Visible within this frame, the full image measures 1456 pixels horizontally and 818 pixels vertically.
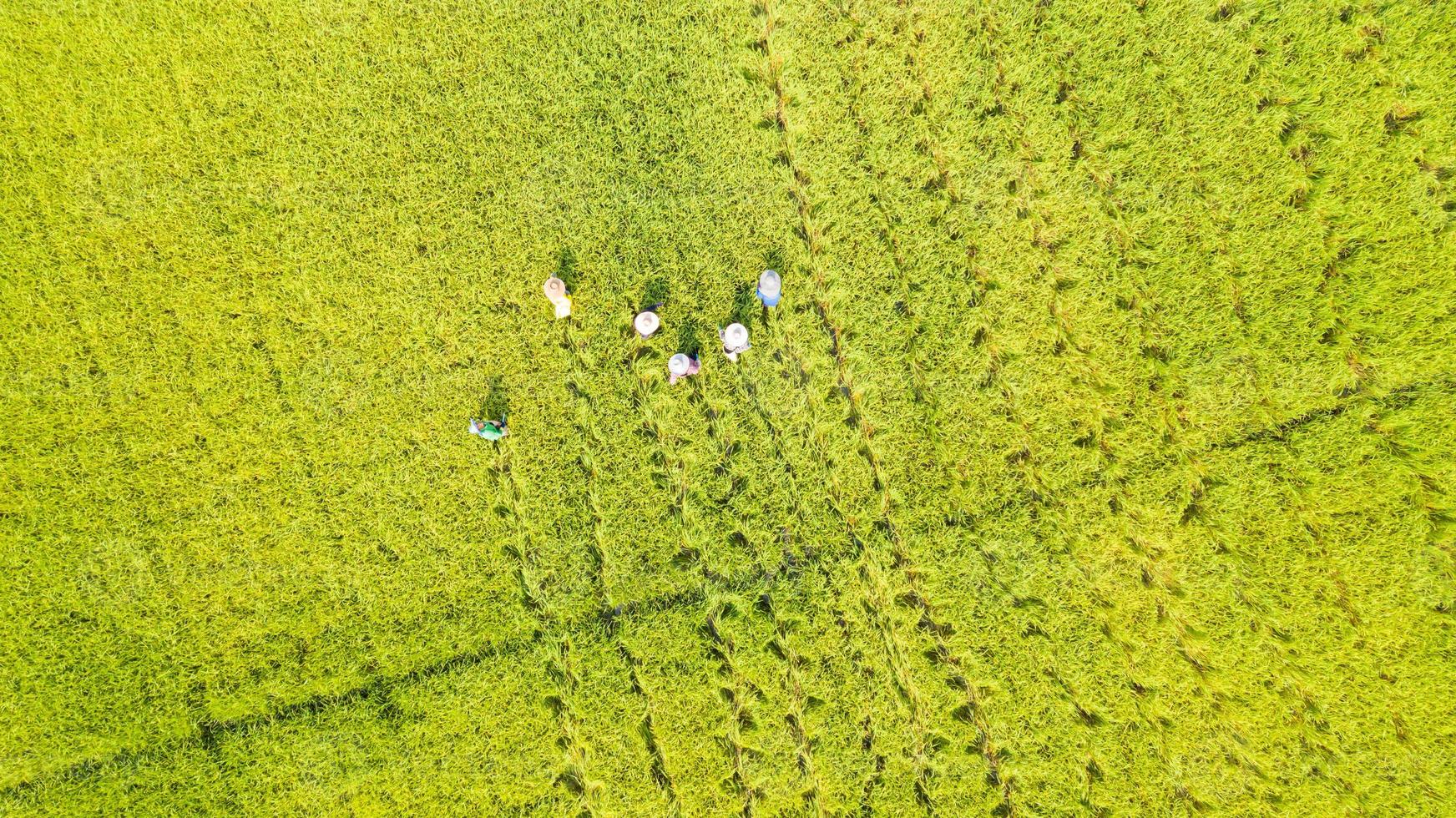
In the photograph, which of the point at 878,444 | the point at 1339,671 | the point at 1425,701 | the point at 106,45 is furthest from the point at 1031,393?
the point at 106,45

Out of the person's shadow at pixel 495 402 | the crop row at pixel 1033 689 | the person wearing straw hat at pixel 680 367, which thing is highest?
the person's shadow at pixel 495 402

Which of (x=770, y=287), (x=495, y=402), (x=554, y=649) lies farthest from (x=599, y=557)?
(x=770, y=287)

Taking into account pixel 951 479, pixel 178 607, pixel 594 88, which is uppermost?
pixel 594 88

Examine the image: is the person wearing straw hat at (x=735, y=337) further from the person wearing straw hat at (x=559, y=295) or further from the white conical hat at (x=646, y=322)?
the person wearing straw hat at (x=559, y=295)

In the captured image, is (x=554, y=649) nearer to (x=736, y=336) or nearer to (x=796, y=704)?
(x=796, y=704)

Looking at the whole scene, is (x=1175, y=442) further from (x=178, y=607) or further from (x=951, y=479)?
(x=178, y=607)

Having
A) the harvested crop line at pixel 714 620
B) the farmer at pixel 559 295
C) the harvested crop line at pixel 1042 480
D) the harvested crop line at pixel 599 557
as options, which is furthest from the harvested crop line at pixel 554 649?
the harvested crop line at pixel 1042 480
